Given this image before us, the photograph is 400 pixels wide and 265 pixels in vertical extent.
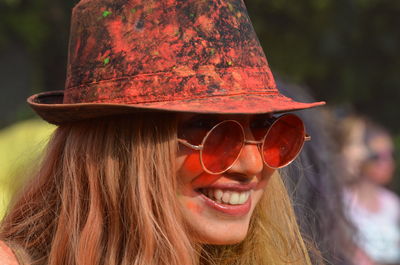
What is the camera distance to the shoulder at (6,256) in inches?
74.5

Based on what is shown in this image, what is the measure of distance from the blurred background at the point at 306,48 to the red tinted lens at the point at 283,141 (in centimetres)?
890

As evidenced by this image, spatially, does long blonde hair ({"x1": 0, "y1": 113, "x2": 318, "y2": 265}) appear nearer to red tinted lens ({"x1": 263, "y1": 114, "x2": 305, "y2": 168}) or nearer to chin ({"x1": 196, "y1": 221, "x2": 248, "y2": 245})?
chin ({"x1": 196, "y1": 221, "x2": 248, "y2": 245})

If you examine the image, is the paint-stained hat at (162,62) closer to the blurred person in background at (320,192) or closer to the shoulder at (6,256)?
the shoulder at (6,256)

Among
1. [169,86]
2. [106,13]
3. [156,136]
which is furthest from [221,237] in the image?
[106,13]

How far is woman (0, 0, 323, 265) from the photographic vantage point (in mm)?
1925

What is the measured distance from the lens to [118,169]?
2.03 metres

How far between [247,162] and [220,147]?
10 centimetres

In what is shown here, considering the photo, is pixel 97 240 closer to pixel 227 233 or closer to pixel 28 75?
pixel 227 233

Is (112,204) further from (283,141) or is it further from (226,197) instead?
(283,141)

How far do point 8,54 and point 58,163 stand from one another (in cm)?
1014

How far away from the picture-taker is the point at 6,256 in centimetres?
192

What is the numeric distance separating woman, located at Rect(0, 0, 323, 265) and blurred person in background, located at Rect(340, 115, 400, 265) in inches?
130

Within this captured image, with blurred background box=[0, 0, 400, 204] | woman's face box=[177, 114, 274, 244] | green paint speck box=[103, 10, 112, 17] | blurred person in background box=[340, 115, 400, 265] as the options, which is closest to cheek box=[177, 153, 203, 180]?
woman's face box=[177, 114, 274, 244]

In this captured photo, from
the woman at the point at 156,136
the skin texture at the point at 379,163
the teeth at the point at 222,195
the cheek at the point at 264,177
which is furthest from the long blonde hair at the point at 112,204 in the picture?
the skin texture at the point at 379,163
